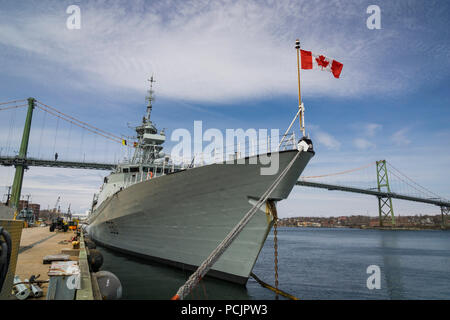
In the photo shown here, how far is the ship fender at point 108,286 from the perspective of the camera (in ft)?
17.8

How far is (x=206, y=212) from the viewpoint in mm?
8680

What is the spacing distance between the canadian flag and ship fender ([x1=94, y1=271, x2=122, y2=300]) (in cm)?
690

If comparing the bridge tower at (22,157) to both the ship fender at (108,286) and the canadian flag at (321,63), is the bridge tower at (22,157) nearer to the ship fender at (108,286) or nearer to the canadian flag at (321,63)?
the ship fender at (108,286)

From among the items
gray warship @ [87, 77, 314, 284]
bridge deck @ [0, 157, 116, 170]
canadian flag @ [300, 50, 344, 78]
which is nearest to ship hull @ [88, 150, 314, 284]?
gray warship @ [87, 77, 314, 284]

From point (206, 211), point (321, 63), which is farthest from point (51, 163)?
point (321, 63)

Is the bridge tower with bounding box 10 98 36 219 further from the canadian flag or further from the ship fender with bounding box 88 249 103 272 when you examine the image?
the canadian flag

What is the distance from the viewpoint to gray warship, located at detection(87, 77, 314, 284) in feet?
25.2

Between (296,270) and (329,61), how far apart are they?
10901 mm

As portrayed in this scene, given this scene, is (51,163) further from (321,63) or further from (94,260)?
(321,63)

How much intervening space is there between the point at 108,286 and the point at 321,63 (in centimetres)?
734

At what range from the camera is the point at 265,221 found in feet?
25.3

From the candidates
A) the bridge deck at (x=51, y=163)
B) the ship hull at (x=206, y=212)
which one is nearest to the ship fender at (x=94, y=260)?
the ship hull at (x=206, y=212)
